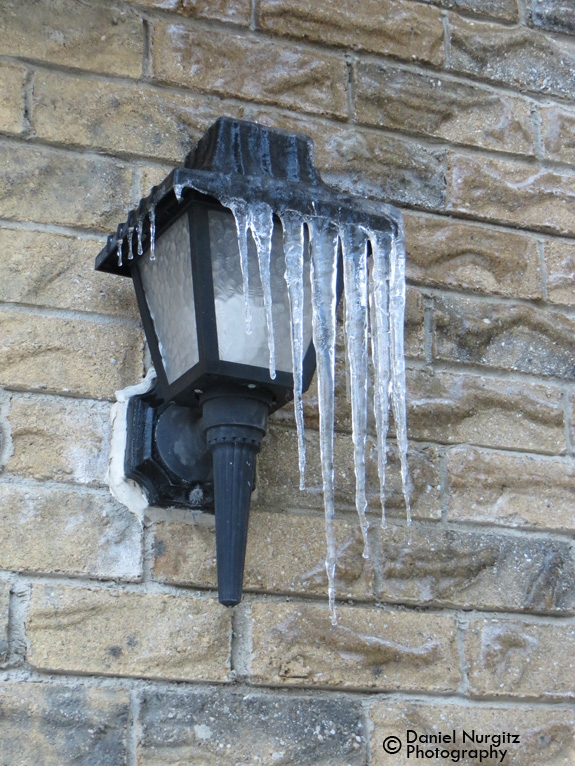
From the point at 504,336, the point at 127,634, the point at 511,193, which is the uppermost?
the point at 511,193

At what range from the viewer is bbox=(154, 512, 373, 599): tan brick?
6.32ft

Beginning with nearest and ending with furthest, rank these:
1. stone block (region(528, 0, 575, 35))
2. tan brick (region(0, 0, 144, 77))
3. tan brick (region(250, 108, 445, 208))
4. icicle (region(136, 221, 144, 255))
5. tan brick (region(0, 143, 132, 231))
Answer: icicle (region(136, 221, 144, 255))
tan brick (region(0, 143, 132, 231))
tan brick (region(0, 0, 144, 77))
tan brick (region(250, 108, 445, 208))
stone block (region(528, 0, 575, 35))

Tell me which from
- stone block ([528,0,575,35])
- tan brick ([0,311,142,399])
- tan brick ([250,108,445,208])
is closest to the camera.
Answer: tan brick ([0,311,142,399])

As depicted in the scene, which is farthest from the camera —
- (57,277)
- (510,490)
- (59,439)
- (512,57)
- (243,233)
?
(512,57)

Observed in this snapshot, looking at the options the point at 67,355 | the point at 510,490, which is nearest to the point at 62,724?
the point at 67,355

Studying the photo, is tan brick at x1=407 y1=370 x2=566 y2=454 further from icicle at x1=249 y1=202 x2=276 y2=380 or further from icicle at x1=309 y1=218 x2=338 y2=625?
icicle at x1=249 y1=202 x2=276 y2=380

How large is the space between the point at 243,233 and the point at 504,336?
77cm

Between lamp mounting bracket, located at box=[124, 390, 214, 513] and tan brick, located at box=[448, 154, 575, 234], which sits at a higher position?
tan brick, located at box=[448, 154, 575, 234]

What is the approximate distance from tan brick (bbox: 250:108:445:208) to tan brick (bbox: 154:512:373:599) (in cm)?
72

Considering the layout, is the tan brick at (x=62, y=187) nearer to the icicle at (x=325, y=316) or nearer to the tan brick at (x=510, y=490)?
the icicle at (x=325, y=316)

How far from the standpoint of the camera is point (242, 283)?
69.9 inches

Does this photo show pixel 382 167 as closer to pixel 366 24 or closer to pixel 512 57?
pixel 366 24

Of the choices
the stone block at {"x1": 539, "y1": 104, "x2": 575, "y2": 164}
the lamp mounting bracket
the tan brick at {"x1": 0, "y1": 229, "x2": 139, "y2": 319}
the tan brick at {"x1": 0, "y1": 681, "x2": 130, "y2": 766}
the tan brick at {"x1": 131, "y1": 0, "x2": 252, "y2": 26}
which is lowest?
the tan brick at {"x1": 0, "y1": 681, "x2": 130, "y2": 766}

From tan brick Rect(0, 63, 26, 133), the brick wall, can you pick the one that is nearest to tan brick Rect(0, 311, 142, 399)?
the brick wall
